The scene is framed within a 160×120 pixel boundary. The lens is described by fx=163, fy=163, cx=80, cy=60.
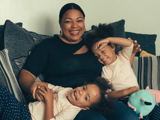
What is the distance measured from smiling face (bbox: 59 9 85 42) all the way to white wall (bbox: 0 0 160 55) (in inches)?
26.9

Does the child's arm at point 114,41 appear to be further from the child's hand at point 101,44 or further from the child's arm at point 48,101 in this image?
the child's arm at point 48,101

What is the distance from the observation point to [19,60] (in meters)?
1.32

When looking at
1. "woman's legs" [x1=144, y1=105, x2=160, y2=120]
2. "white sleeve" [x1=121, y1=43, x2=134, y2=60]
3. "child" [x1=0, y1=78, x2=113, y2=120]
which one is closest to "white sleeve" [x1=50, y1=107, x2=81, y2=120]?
"child" [x1=0, y1=78, x2=113, y2=120]

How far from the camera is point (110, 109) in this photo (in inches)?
45.1

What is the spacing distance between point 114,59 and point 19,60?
0.82 m

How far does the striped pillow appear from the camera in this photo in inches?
60.7

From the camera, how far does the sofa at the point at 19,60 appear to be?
1.12 m

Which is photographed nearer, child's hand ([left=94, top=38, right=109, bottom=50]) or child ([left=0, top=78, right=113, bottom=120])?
child ([left=0, top=78, right=113, bottom=120])

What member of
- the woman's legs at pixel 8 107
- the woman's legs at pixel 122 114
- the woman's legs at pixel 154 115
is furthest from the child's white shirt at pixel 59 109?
the woman's legs at pixel 154 115

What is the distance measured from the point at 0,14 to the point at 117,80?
4.85 ft

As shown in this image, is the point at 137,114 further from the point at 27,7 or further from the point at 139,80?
the point at 27,7

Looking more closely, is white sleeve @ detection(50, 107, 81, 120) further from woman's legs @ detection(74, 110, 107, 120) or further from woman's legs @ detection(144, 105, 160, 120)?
woman's legs @ detection(144, 105, 160, 120)

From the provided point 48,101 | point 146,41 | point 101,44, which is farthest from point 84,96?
point 146,41

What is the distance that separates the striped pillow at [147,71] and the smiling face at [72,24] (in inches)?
25.4
